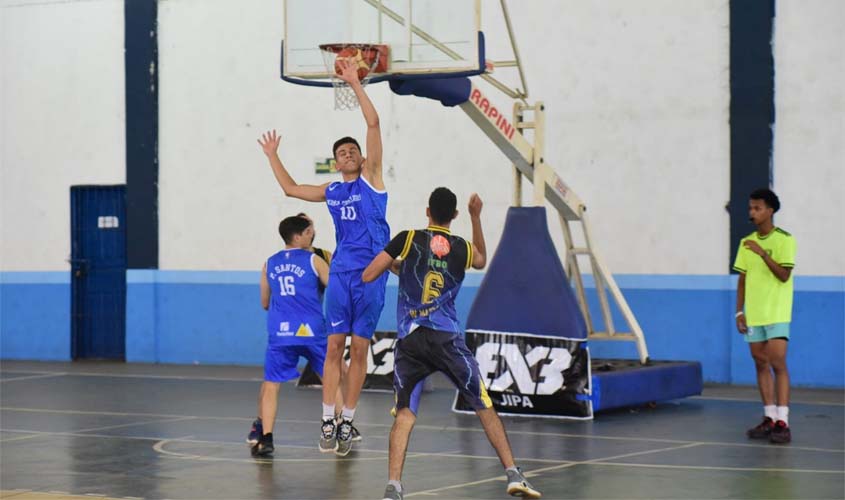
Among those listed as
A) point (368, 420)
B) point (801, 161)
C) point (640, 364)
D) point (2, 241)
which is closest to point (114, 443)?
point (368, 420)

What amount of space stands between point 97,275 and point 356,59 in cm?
1123

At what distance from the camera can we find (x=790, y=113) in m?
17.2

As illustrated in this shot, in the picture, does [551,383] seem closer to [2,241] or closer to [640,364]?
[640,364]

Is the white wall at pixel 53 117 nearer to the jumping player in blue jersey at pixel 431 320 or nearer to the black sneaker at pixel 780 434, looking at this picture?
the black sneaker at pixel 780 434

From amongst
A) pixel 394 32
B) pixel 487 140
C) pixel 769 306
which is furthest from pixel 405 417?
pixel 487 140

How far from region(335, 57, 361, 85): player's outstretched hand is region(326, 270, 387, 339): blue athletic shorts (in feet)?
5.25

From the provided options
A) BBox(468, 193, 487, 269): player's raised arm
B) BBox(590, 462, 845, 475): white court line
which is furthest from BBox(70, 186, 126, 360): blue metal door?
BBox(468, 193, 487, 269): player's raised arm

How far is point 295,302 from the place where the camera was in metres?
11.5

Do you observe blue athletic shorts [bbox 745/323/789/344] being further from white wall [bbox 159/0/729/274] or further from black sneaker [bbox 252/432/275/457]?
white wall [bbox 159/0/729/274]

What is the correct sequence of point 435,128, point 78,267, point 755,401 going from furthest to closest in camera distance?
1. point 78,267
2. point 435,128
3. point 755,401

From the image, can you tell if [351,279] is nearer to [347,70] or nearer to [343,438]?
[343,438]

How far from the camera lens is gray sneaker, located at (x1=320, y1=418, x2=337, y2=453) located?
37.5ft

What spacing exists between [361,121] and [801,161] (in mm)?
6244

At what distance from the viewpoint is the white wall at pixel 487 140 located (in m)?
17.7
